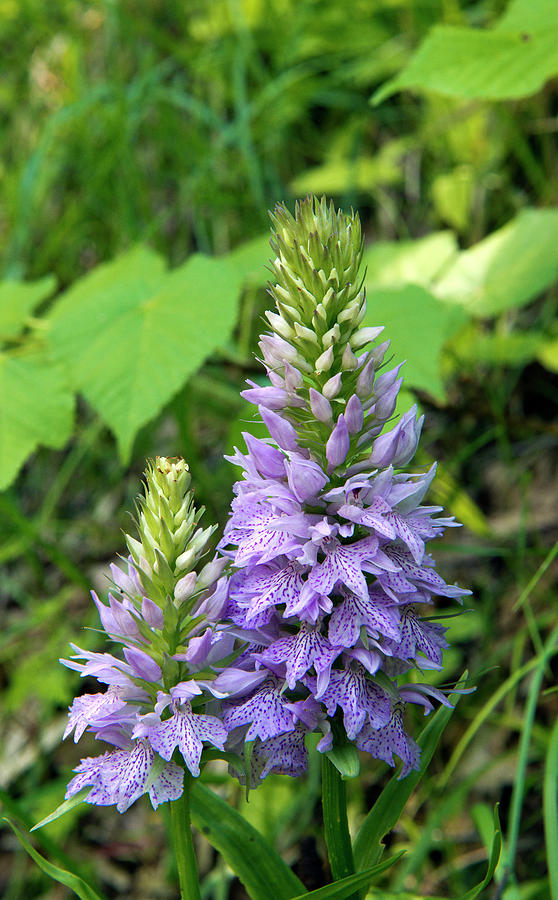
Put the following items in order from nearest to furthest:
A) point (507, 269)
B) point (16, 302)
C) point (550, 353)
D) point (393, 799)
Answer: point (393, 799), point (16, 302), point (507, 269), point (550, 353)

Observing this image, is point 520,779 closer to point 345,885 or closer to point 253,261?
point 345,885

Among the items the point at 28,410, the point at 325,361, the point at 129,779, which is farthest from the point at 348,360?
the point at 28,410

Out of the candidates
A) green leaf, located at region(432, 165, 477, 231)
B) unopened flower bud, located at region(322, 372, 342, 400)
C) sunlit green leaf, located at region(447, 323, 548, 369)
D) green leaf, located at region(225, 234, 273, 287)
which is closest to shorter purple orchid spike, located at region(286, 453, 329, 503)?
unopened flower bud, located at region(322, 372, 342, 400)

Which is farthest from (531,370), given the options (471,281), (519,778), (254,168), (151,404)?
(519,778)

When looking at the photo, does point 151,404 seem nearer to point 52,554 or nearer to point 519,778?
point 52,554

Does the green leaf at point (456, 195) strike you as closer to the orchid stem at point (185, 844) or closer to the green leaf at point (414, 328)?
the green leaf at point (414, 328)

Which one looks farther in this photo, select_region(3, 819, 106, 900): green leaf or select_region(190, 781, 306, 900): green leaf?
select_region(190, 781, 306, 900): green leaf

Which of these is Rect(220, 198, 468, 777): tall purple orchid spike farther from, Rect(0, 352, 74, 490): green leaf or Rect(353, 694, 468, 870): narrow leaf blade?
Rect(0, 352, 74, 490): green leaf
